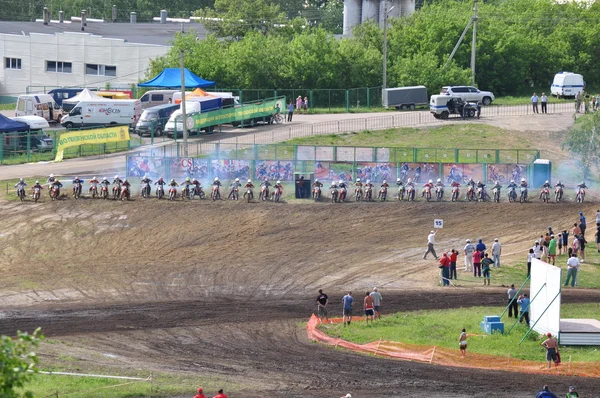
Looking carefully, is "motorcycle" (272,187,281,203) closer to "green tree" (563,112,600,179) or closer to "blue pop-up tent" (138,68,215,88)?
"green tree" (563,112,600,179)

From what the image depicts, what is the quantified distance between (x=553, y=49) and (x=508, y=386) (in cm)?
6770

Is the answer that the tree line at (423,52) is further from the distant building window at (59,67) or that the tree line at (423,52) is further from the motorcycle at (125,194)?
the motorcycle at (125,194)

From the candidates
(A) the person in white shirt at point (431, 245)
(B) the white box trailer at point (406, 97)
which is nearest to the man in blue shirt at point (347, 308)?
(A) the person in white shirt at point (431, 245)

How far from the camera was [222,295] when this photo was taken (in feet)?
121

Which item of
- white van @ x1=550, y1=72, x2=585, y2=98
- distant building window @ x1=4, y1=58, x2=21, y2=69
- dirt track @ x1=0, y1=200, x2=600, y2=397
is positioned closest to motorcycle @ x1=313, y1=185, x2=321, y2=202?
dirt track @ x1=0, y1=200, x2=600, y2=397

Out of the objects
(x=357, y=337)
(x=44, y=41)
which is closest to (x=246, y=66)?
(x=44, y=41)

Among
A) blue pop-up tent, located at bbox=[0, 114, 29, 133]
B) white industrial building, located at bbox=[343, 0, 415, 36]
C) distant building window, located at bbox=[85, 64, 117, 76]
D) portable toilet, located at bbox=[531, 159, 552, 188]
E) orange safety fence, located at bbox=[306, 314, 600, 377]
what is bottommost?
orange safety fence, located at bbox=[306, 314, 600, 377]

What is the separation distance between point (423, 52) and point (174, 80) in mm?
20773

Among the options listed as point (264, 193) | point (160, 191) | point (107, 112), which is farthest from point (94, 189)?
point (107, 112)

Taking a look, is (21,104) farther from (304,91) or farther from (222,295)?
(222,295)

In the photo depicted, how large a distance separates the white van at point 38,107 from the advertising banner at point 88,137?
42.9 feet

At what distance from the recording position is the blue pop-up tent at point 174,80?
248 ft

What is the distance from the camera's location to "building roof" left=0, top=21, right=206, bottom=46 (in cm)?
10044

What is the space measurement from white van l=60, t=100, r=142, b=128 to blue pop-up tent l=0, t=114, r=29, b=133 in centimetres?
632
